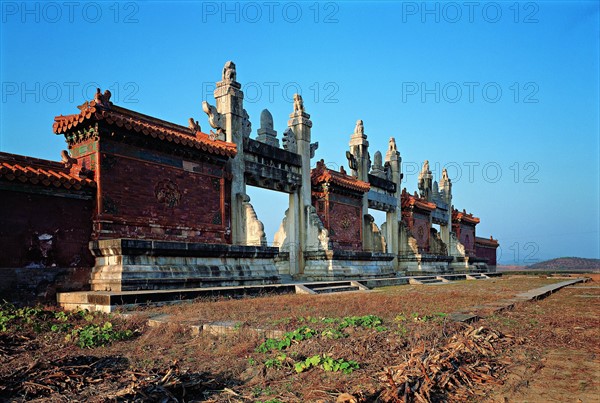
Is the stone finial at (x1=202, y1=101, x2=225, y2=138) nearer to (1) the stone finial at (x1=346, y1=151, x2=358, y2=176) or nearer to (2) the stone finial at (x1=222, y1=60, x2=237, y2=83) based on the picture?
(2) the stone finial at (x1=222, y1=60, x2=237, y2=83)

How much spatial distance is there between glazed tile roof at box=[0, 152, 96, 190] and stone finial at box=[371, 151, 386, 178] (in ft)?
63.2

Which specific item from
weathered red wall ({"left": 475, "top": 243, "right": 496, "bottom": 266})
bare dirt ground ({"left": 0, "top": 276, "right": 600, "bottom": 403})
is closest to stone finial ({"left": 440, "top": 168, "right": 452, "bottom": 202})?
weathered red wall ({"left": 475, "top": 243, "right": 496, "bottom": 266})

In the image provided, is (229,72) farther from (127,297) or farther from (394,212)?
(394,212)

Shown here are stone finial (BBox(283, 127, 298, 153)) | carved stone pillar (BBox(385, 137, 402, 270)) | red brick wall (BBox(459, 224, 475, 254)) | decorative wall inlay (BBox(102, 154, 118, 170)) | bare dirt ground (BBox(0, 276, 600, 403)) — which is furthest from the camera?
red brick wall (BBox(459, 224, 475, 254))

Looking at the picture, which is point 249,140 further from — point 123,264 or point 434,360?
point 434,360

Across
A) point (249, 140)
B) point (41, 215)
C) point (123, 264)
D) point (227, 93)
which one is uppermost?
point (227, 93)

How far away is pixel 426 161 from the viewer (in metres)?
37.4

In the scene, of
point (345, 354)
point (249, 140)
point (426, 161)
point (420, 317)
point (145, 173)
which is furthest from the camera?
point (426, 161)

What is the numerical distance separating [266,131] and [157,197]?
7.05 m

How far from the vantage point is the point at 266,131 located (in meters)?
19.9

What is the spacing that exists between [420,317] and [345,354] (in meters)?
3.08

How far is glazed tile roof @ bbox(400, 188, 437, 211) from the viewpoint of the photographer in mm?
30859

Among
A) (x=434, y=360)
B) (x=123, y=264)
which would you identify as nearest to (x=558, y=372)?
(x=434, y=360)

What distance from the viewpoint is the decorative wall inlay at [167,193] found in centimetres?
1407
